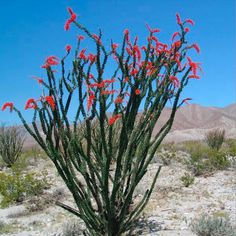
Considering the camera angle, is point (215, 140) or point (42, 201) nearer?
point (42, 201)

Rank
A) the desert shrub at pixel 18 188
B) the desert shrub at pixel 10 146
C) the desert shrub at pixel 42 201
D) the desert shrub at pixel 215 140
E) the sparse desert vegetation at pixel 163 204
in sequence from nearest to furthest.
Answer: the sparse desert vegetation at pixel 163 204, the desert shrub at pixel 42 201, the desert shrub at pixel 18 188, the desert shrub at pixel 10 146, the desert shrub at pixel 215 140

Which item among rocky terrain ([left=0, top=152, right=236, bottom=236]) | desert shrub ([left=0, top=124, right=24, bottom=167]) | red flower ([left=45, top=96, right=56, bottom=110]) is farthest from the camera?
desert shrub ([left=0, top=124, right=24, bottom=167])

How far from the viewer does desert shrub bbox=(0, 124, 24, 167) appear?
46.6 ft

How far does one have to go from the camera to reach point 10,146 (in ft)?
46.9

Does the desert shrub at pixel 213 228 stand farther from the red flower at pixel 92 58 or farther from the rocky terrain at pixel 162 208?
the red flower at pixel 92 58

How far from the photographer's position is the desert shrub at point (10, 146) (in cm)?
1421

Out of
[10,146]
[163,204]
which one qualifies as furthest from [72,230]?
[10,146]

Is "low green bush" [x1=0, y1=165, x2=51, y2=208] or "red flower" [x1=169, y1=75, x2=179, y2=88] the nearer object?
"red flower" [x1=169, y1=75, x2=179, y2=88]

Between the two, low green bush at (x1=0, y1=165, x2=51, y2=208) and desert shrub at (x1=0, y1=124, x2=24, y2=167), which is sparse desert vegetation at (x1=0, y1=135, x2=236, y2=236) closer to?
low green bush at (x1=0, y1=165, x2=51, y2=208)

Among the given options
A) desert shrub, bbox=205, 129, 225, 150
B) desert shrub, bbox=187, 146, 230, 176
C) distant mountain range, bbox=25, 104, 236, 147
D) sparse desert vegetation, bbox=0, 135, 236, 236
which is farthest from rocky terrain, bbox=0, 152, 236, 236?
distant mountain range, bbox=25, 104, 236, 147

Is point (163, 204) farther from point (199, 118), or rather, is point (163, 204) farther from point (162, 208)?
point (199, 118)

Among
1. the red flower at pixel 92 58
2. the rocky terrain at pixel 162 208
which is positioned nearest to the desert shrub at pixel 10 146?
the rocky terrain at pixel 162 208

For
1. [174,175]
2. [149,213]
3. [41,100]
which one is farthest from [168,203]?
[41,100]

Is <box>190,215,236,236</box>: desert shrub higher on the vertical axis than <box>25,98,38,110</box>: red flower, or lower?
lower
